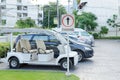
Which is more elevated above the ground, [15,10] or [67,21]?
[15,10]

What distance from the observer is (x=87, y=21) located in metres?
44.4

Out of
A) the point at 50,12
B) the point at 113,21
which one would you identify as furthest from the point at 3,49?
the point at 50,12

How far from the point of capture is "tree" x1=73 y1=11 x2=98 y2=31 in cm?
4459

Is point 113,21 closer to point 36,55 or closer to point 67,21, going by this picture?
point 36,55

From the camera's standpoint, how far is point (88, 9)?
4897cm

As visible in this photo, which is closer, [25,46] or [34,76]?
[34,76]

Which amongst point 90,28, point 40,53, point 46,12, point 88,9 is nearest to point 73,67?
point 40,53

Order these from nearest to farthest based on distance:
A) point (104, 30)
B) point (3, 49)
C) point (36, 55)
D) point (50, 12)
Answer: point (36, 55)
point (3, 49)
point (104, 30)
point (50, 12)

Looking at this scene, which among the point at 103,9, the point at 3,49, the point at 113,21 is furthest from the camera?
the point at 103,9

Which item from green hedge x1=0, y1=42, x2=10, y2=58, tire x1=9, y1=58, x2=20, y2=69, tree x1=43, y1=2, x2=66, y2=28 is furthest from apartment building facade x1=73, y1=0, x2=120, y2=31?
tire x1=9, y1=58, x2=20, y2=69

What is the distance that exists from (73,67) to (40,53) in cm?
178

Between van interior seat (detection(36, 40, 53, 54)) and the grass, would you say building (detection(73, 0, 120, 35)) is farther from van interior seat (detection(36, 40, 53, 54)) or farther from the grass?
the grass

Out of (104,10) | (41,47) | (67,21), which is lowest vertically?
(41,47)

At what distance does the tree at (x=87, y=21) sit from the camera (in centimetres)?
4459
